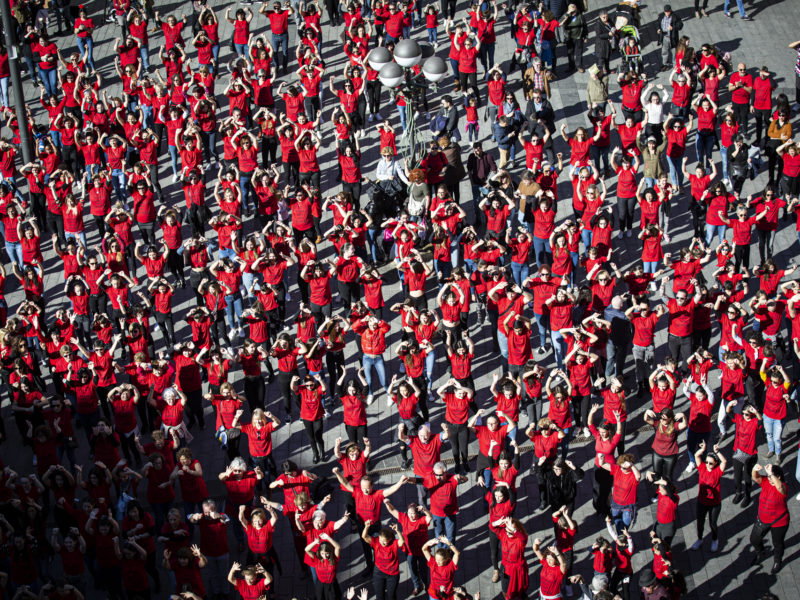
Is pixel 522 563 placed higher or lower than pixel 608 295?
lower

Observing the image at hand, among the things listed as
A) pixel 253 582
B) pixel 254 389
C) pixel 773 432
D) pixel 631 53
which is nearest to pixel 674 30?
pixel 631 53

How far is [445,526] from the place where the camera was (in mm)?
16281

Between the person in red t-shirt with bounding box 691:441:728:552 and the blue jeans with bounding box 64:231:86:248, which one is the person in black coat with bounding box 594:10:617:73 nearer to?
the blue jeans with bounding box 64:231:86:248

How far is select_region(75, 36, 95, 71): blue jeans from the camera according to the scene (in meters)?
28.1

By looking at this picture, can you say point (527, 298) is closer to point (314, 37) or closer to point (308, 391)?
point (308, 391)

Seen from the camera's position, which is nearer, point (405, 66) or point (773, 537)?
point (773, 537)

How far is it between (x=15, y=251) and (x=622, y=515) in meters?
11.5

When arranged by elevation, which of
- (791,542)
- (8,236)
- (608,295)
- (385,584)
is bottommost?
(791,542)

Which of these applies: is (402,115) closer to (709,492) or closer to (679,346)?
(679,346)

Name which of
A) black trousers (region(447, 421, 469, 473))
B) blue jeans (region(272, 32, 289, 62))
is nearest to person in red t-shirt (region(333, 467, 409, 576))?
black trousers (region(447, 421, 469, 473))

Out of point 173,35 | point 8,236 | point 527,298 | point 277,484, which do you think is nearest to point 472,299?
point 527,298

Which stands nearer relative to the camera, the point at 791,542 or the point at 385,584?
the point at 385,584

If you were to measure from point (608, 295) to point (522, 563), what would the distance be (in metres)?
5.26

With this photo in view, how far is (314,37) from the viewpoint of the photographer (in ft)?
90.5
